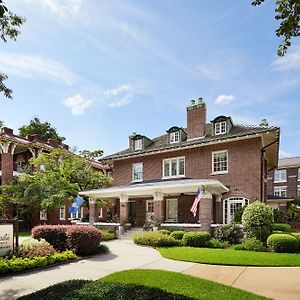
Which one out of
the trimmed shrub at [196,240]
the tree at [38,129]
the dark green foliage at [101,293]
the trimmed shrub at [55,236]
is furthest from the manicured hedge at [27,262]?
the tree at [38,129]

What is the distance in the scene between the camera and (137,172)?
2734 centimetres

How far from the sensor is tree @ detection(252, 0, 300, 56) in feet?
18.9

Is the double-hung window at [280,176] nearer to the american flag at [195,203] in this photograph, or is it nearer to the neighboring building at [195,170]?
the neighboring building at [195,170]

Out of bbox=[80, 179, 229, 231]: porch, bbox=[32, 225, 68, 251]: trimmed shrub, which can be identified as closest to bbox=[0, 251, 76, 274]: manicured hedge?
bbox=[32, 225, 68, 251]: trimmed shrub

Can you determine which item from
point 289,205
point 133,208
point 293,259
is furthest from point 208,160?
point 289,205

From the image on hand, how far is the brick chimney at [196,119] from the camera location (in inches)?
977

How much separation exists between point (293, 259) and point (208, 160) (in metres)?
11.8

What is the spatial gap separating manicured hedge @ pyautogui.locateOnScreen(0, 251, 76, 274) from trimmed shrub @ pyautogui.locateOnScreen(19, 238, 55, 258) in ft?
1.28

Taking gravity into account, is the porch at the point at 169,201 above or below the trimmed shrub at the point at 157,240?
above

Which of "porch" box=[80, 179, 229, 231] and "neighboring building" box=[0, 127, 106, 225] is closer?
"porch" box=[80, 179, 229, 231]

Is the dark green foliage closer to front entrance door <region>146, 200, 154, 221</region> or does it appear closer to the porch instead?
the porch

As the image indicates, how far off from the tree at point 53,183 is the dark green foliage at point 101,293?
20.3 meters

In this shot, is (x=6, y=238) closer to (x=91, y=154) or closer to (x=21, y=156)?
(x=91, y=154)

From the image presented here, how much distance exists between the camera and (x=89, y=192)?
2475cm
